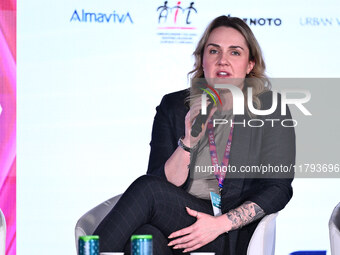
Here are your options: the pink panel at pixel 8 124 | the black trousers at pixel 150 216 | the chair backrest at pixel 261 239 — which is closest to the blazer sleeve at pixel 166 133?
the black trousers at pixel 150 216

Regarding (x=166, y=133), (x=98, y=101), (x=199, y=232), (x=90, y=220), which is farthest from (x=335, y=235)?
(x=98, y=101)

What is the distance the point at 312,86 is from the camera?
13.0ft

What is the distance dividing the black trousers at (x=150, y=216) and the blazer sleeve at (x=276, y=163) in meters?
0.25

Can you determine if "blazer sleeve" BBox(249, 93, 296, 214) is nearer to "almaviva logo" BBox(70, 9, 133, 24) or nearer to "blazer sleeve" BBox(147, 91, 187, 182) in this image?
"blazer sleeve" BBox(147, 91, 187, 182)

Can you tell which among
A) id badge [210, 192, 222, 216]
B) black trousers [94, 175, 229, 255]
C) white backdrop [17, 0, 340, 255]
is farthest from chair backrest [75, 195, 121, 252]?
white backdrop [17, 0, 340, 255]

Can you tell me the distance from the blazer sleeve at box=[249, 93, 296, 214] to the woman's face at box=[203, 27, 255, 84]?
0.97ft

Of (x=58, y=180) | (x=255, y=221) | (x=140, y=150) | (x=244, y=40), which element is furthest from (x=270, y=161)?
(x=58, y=180)

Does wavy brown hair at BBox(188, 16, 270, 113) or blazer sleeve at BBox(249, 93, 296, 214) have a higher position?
wavy brown hair at BBox(188, 16, 270, 113)

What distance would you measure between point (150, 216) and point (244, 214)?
0.39 metres

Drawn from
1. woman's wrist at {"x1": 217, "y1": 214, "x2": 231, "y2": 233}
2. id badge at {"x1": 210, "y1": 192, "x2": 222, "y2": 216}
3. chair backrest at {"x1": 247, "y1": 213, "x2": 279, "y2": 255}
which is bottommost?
chair backrest at {"x1": 247, "y1": 213, "x2": 279, "y2": 255}

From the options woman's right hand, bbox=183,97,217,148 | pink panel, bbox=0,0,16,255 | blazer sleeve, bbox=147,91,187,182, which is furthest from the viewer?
pink panel, bbox=0,0,16,255

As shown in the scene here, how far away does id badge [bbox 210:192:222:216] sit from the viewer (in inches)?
102

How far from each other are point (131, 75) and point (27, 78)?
2.11 feet

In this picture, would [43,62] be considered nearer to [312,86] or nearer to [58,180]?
[58,180]
